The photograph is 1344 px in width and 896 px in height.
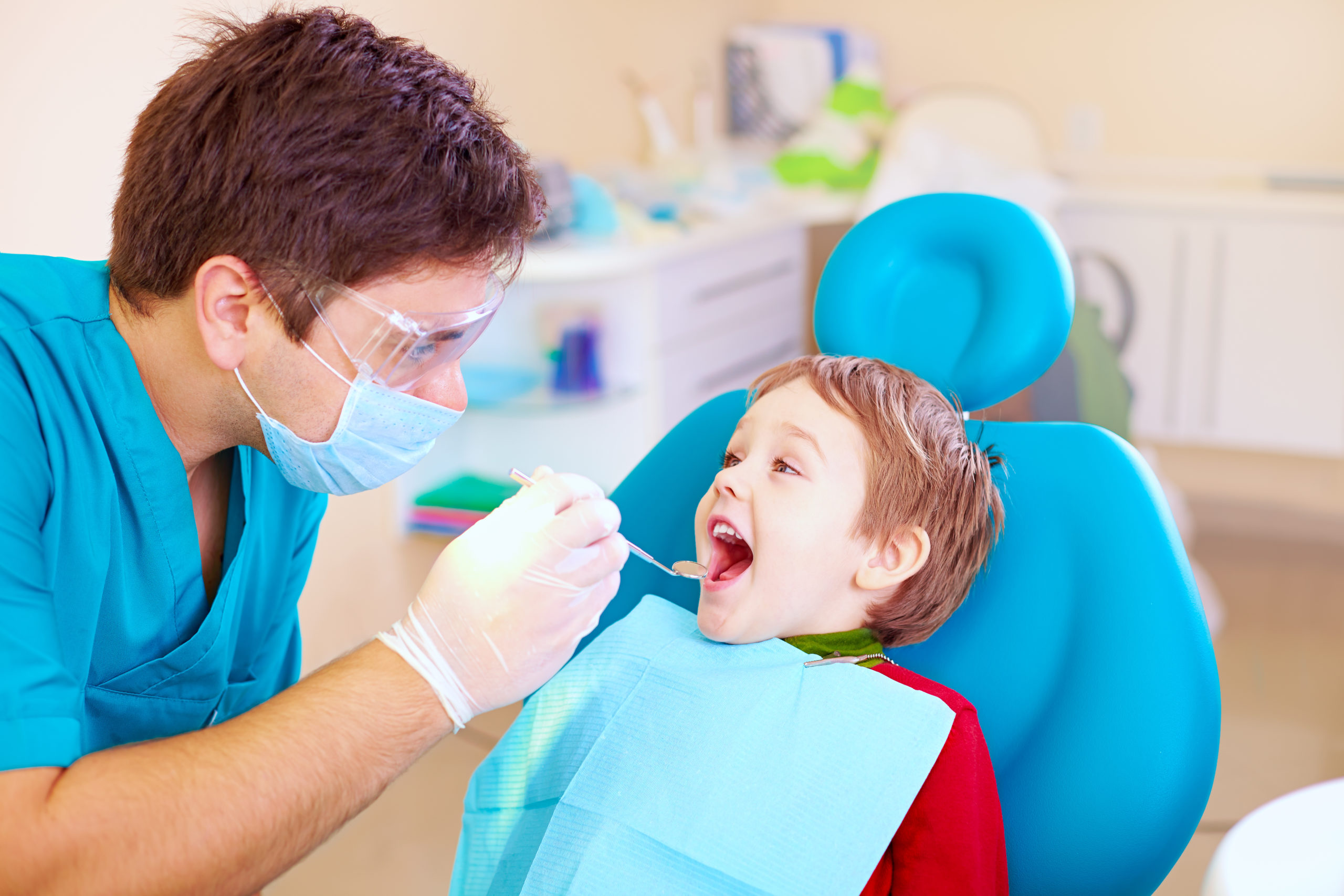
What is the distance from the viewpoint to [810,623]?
1126 mm

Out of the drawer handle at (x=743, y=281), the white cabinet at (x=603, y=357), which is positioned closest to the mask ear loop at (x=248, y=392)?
the white cabinet at (x=603, y=357)

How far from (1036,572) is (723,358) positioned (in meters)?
1.83

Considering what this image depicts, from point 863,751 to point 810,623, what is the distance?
17 cm

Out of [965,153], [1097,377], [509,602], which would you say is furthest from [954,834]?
[965,153]

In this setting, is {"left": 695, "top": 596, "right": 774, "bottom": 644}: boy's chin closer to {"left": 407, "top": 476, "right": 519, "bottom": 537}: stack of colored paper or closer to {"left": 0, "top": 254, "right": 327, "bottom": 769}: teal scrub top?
{"left": 0, "top": 254, "right": 327, "bottom": 769}: teal scrub top

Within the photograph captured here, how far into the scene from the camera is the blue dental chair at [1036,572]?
96cm

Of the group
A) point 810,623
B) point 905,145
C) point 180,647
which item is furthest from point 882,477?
point 905,145

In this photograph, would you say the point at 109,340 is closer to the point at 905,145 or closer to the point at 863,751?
the point at 863,751

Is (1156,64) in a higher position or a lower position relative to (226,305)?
higher

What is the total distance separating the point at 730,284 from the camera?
111 inches

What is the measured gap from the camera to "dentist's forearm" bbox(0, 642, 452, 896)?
790 mm

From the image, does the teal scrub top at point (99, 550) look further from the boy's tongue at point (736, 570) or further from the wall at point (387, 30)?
the wall at point (387, 30)

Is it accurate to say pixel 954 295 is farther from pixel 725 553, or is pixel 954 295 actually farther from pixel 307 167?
pixel 307 167

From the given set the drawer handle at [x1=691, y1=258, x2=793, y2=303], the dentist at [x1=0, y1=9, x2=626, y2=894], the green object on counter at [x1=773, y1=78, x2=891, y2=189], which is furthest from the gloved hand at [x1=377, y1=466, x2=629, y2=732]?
the green object on counter at [x1=773, y1=78, x2=891, y2=189]
